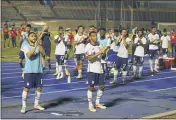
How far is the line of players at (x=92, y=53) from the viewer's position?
1020 cm

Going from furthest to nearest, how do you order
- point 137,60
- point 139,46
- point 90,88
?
point 137,60 → point 139,46 → point 90,88

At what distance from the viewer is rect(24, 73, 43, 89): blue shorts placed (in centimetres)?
1013

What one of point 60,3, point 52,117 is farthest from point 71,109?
point 60,3

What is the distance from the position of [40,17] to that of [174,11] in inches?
764

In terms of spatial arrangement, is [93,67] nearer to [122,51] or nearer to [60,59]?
[122,51]

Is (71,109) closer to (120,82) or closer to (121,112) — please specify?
(121,112)

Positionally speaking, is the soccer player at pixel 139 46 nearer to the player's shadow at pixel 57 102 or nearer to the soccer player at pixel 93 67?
the player's shadow at pixel 57 102

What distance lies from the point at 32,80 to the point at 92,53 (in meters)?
1.60

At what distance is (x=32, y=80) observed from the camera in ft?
33.4

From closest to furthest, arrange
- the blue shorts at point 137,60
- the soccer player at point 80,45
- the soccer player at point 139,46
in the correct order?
the soccer player at point 80,45
the soccer player at point 139,46
the blue shorts at point 137,60

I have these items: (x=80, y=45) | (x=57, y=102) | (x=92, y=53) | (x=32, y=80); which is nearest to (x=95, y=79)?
(x=92, y=53)

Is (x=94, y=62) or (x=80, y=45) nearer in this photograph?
(x=94, y=62)

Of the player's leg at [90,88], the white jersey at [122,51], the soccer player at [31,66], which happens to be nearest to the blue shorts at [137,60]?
the white jersey at [122,51]

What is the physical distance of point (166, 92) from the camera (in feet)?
45.7
